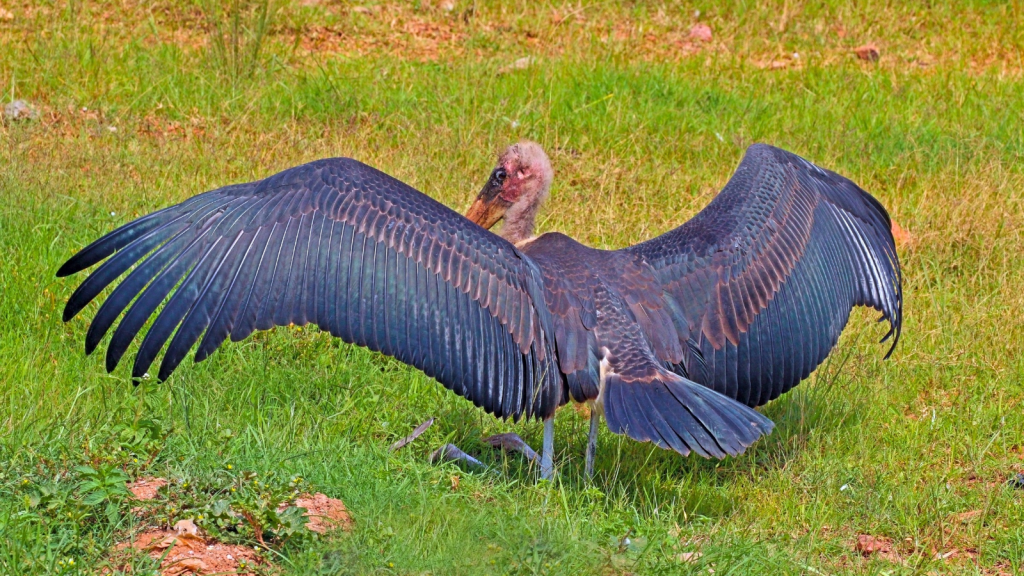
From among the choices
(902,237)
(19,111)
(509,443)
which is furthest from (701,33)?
(509,443)

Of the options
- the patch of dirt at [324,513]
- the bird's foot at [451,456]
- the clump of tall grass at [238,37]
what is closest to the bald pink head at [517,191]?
the bird's foot at [451,456]

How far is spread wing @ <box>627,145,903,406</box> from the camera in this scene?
13.3 ft

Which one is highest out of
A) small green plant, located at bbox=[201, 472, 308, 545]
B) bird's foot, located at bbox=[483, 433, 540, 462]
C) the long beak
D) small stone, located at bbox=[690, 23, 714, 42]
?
small stone, located at bbox=[690, 23, 714, 42]

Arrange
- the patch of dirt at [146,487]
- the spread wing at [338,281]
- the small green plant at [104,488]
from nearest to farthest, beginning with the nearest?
the small green plant at [104,488]
the patch of dirt at [146,487]
the spread wing at [338,281]

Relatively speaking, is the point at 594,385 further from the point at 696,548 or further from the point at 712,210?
the point at 712,210

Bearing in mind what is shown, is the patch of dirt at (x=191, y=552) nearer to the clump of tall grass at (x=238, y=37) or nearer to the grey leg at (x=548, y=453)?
the grey leg at (x=548, y=453)

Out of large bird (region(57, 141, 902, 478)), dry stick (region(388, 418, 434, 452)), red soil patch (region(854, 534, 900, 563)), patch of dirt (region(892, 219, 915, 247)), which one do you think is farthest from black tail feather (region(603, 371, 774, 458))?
A: patch of dirt (region(892, 219, 915, 247))

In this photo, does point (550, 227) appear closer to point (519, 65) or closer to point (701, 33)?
point (519, 65)

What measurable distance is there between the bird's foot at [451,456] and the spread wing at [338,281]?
37 cm

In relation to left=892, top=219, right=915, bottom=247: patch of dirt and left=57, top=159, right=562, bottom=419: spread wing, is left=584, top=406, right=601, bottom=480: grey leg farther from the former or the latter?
left=892, top=219, right=915, bottom=247: patch of dirt

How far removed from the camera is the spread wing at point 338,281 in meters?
3.41

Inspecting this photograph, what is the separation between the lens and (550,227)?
235 inches

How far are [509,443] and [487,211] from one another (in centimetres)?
99

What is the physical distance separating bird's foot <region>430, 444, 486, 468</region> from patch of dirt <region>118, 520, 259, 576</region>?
1.11 m
